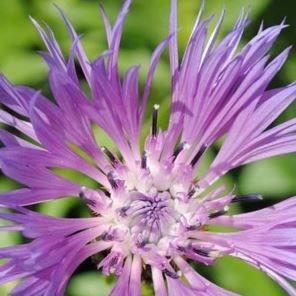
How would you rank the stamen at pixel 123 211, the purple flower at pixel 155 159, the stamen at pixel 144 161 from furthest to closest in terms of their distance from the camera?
1. the stamen at pixel 144 161
2. the stamen at pixel 123 211
3. the purple flower at pixel 155 159

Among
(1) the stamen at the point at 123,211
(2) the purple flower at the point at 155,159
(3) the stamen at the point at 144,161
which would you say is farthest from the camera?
(3) the stamen at the point at 144,161

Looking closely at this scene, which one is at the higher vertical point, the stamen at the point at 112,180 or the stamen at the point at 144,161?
the stamen at the point at 144,161

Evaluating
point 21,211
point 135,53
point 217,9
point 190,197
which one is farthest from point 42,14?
point 21,211

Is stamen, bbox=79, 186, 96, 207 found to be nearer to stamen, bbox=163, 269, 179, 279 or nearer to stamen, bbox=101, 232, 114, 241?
stamen, bbox=101, 232, 114, 241

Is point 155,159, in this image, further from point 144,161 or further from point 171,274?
point 171,274

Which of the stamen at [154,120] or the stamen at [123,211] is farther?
the stamen at [154,120]

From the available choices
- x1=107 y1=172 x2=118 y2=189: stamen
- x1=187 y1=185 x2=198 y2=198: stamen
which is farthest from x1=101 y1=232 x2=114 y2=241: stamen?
x1=187 y1=185 x2=198 y2=198: stamen

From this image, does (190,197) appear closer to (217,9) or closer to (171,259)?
(171,259)

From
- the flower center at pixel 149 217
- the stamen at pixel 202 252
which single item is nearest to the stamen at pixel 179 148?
the flower center at pixel 149 217

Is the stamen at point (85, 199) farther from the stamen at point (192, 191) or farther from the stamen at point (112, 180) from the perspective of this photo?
the stamen at point (192, 191)
